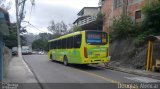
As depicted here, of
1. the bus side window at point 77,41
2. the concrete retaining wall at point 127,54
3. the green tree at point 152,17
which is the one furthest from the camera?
the green tree at point 152,17

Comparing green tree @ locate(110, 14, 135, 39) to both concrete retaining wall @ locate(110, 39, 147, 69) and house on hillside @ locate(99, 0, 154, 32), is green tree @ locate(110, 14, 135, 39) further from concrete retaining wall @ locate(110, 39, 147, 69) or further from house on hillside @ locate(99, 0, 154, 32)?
house on hillside @ locate(99, 0, 154, 32)

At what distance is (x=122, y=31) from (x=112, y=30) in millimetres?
2042

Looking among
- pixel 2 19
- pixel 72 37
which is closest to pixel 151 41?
pixel 72 37

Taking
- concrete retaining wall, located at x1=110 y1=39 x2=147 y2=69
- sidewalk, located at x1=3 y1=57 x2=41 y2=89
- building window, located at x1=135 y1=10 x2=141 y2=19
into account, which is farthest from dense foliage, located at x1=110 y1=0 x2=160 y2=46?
sidewalk, located at x1=3 y1=57 x2=41 y2=89

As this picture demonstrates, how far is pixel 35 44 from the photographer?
130750mm

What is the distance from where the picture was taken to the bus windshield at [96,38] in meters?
24.8

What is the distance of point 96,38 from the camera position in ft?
82.2

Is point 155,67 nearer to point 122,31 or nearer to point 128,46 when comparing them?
point 128,46

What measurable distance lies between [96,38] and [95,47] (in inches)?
27.6

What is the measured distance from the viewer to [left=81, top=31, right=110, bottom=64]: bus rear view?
80.9 ft

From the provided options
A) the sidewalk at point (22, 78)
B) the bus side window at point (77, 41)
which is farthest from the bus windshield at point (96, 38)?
the sidewalk at point (22, 78)

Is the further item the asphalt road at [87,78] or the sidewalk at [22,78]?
the asphalt road at [87,78]

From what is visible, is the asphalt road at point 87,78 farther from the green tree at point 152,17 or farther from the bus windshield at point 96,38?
the green tree at point 152,17

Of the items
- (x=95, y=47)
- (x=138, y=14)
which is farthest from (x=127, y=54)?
(x=138, y=14)
